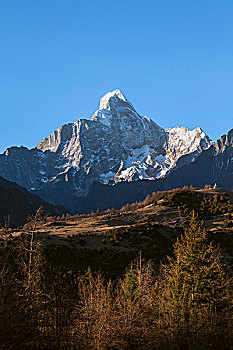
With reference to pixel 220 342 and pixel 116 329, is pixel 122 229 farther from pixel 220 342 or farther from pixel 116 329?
pixel 116 329

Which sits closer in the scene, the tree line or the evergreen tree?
the tree line

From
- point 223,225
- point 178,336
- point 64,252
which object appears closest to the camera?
point 178,336

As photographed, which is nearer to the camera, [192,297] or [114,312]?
[114,312]

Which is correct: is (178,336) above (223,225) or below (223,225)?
below

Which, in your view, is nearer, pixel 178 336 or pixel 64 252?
pixel 178 336

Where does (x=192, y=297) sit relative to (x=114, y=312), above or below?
above

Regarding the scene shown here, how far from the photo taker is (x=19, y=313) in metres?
16.4

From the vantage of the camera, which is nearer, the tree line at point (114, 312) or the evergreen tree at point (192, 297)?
the tree line at point (114, 312)

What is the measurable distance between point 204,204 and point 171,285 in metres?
79.6

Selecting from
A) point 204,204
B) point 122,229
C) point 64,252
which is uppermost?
point 204,204

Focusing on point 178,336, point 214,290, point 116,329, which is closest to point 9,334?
point 116,329

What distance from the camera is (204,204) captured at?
341 feet

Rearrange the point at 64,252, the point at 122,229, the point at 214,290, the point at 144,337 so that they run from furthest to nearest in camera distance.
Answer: the point at 122,229
the point at 64,252
the point at 214,290
the point at 144,337

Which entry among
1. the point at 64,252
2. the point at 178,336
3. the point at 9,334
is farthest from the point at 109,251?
the point at 9,334
